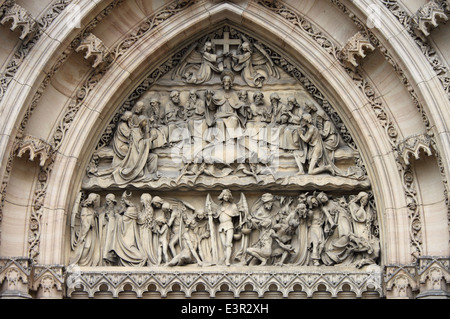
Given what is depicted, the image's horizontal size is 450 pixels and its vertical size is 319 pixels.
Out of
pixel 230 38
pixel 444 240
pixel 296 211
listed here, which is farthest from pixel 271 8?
pixel 444 240

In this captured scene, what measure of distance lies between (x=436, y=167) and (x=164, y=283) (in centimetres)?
435

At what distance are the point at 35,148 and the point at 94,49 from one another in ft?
5.88

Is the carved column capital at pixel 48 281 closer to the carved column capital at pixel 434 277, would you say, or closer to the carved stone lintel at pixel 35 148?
the carved stone lintel at pixel 35 148

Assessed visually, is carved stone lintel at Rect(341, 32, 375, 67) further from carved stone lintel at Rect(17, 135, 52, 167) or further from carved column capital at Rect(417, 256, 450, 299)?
carved stone lintel at Rect(17, 135, 52, 167)

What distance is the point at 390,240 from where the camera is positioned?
14.1 m

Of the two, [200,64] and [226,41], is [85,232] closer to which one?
[200,64]

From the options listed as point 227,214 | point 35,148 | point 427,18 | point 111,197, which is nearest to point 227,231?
point 227,214

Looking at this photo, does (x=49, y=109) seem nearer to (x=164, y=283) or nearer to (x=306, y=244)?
(x=164, y=283)

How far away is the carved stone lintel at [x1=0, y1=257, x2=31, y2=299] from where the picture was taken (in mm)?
13602

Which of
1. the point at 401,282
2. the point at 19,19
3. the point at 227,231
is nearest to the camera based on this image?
the point at 401,282

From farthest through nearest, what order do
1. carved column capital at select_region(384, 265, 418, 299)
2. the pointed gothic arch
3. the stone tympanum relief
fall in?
the stone tympanum relief → the pointed gothic arch → carved column capital at select_region(384, 265, 418, 299)

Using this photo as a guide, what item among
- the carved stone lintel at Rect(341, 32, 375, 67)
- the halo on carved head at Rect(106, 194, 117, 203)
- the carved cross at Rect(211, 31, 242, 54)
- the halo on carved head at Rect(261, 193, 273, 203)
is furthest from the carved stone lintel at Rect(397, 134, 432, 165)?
the halo on carved head at Rect(106, 194, 117, 203)

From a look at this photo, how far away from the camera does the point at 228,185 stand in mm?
14758

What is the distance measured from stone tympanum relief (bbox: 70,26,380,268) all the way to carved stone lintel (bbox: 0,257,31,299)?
3.39 ft
